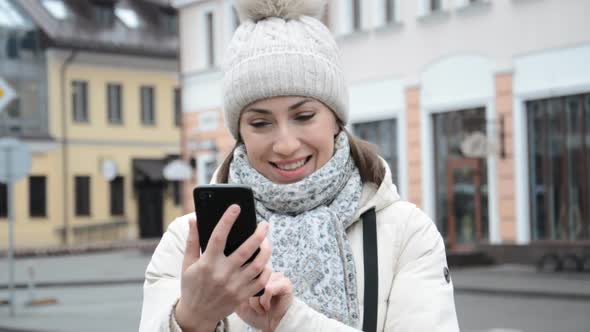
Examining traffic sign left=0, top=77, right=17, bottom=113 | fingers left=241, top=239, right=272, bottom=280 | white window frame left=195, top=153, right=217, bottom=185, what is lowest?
fingers left=241, top=239, right=272, bottom=280

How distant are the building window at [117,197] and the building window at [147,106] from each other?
277cm

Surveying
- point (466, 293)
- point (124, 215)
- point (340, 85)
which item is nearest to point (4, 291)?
point (466, 293)

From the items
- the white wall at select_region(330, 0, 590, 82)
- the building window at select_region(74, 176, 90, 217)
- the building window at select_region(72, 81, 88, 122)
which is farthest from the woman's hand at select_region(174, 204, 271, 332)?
the building window at select_region(74, 176, 90, 217)

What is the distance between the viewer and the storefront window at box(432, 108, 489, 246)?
69.6 feet

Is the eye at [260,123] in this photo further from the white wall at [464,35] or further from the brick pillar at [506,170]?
the brick pillar at [506,170]

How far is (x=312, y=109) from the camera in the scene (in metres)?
2.41

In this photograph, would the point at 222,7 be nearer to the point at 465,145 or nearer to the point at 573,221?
the point at 465,145

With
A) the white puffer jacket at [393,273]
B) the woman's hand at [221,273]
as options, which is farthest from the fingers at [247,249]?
the white puffer jacket at [393,273]

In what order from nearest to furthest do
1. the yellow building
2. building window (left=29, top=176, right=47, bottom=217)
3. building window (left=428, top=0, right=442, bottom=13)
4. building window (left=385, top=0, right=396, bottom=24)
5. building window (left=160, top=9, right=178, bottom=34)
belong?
building window (left=428, top=0, right=442, bottom=13)
building window (left=385, top=0, right=396, bottom=24)
the yellow building
building window (left=29, top=176, right=47, bottom=217)
building window (left=160, top=9, right=178, bottom=34)

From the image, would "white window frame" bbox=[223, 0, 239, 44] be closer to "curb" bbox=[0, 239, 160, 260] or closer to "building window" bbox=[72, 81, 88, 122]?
"curb" bbox=[0, 239, 160, 260]

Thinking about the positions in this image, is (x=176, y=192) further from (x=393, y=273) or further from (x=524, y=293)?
(x=393, y=273)

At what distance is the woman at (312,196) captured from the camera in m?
2.30

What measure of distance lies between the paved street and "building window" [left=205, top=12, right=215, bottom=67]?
27.5 feet

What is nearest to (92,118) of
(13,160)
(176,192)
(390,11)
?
(176,192)
